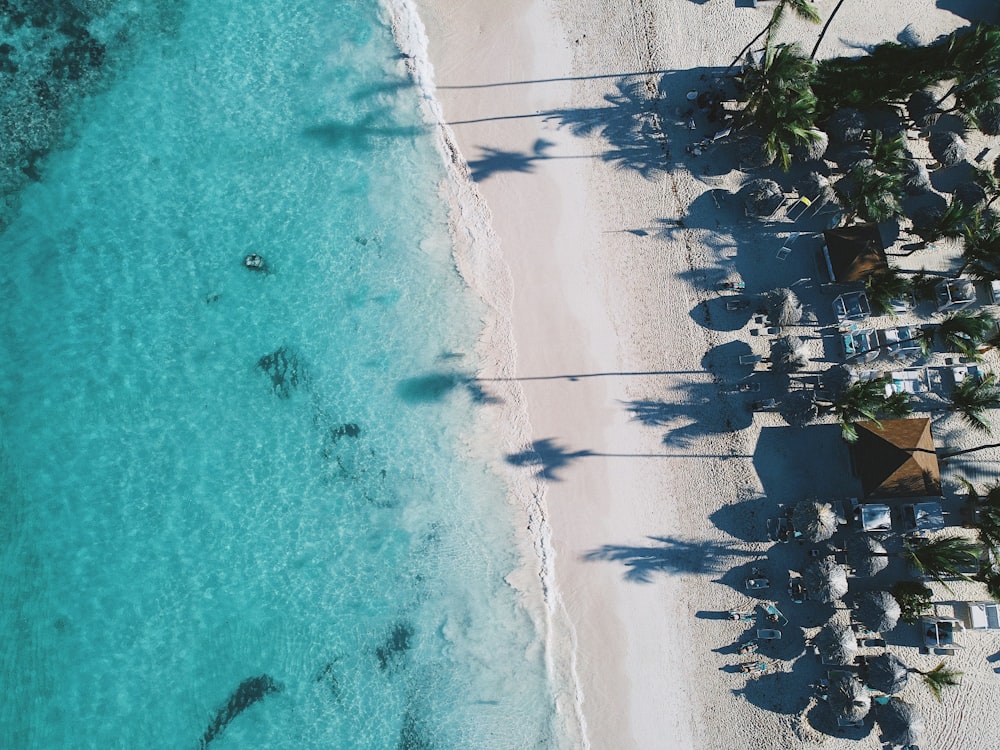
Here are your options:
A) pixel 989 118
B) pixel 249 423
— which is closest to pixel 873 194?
pixel 989 118

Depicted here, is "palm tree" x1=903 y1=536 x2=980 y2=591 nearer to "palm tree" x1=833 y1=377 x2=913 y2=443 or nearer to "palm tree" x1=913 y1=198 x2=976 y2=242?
"palm tree" x1=833 y1=377 x2=913 y2=443

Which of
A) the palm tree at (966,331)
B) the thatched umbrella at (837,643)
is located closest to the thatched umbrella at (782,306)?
the palm tree at (966,331)

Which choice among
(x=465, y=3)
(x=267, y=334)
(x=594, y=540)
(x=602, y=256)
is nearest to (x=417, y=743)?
(x=594, y=540)

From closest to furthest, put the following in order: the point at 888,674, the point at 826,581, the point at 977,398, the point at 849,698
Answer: the point at 849,698, the point at 888,674, the point at 826,581, the point at 977,398

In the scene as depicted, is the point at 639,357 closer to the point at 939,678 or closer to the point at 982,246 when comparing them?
the point at 982,246

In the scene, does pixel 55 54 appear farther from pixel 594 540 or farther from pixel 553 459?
pixel 594 540

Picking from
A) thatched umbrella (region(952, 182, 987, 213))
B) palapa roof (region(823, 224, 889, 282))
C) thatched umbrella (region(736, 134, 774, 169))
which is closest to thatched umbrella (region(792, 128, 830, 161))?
thatched umbrella (region(736, 134, 774, 169))
